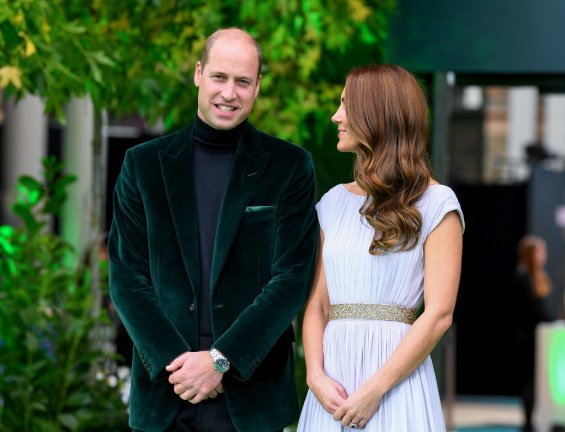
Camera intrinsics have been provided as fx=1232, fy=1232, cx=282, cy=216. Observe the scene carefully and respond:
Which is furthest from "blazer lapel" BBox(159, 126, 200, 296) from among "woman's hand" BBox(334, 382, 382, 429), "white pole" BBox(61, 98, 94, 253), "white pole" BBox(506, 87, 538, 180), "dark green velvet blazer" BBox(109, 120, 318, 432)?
"white pole" BBox(506, 87, 538, 180)

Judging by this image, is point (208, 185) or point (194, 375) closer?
point (194, 375)

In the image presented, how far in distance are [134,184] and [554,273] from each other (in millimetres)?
13504

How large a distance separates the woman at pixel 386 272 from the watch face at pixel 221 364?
31cm

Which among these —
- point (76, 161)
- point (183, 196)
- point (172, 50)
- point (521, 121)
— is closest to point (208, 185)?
point (183, 196)

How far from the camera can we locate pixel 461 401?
631 inches

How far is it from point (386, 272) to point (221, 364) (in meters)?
0.54

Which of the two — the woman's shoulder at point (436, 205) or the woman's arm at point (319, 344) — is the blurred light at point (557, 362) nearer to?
the woman's arm at point (319, 344)

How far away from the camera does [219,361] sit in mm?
3291

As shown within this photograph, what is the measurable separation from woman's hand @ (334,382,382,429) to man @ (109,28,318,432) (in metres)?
0.18

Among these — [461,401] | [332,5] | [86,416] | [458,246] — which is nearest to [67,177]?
[86,416]

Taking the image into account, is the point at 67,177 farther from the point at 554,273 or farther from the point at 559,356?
the point at 554,273

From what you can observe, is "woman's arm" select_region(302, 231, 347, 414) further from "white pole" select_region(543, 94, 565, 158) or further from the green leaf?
"white pole" select_region(543, 94, 565, 158)

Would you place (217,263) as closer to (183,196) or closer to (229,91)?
(183,196)

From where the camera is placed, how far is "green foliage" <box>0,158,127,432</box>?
5578mm
